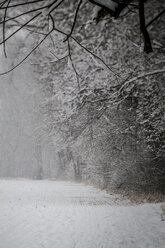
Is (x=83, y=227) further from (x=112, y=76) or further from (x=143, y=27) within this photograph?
(x=143, y=27)

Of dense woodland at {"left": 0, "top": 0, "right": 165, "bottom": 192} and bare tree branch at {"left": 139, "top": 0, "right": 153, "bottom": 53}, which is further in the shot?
dense woodland at {"left": 0, "top": 0, "right": 165, "bottom": 192}

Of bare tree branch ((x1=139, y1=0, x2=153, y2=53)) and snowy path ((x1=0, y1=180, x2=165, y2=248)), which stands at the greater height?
bare tree branch ((x1=139, y1=0, x2=153, y2=53))

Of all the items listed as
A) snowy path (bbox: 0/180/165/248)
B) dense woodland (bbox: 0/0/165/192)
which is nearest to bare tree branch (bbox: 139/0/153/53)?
dense woodland (bbox: 0/0/165/192)

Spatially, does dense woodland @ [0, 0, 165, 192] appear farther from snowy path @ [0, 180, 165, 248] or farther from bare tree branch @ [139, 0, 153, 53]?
snowy path @ [0, 180, 165, 248]

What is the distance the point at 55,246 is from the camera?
17.0ft

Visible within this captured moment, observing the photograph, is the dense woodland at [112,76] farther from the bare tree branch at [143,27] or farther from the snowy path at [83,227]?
the snowy path at [83,227]

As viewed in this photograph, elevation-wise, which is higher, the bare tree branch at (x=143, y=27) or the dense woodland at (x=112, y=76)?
the dense woodland at (x=112, y=76)

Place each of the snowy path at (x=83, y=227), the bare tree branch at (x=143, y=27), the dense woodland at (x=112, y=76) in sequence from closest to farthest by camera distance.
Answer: the bare tree branch at (x=143, y=27) → the snowy path at (x=83, y=227) → the dense woodland at (x=112, y=76)

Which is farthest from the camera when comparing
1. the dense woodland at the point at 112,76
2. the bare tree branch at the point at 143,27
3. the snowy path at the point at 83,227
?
the dense woodland at the point at 112,76

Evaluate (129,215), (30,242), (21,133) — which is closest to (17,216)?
(30,242)

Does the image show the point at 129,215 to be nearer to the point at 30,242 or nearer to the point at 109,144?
the point at 30,242

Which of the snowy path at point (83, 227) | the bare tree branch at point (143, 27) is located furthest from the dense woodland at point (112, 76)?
the snowy path at point (83, 227)

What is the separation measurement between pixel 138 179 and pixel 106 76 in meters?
4.77

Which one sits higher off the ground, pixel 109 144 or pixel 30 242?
pixel 109 144
